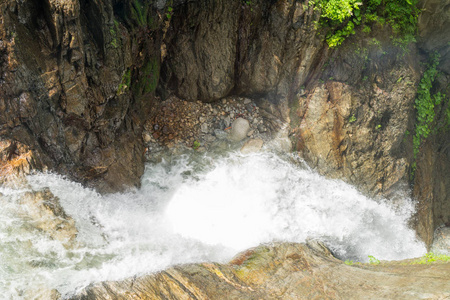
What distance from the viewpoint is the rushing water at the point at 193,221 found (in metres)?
4.39

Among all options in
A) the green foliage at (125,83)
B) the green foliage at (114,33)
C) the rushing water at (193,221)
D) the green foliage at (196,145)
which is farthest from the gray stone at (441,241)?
the green foliage at (114,33)

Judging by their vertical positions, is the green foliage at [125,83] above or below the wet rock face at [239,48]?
below

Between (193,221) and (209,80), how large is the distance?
334 centimetres

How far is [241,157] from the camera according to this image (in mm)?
7703

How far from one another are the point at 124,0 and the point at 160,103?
263 cm

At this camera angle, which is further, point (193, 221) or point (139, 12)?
point (193, 221)

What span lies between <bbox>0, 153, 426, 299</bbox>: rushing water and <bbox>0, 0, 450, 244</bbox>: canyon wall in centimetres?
48

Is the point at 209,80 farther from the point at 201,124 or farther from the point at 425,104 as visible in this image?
the point at 425,104

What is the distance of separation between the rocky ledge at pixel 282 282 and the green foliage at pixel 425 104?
517 cm

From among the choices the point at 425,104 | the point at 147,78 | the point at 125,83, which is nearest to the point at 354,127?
the point at 425,104

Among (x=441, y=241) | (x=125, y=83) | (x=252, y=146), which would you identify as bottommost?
(x=441, y=241)

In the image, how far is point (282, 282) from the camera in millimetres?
4824

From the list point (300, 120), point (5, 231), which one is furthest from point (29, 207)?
point (300, 120)

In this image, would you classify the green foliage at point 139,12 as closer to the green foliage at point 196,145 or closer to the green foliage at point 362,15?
the green foliage at point 196,145
